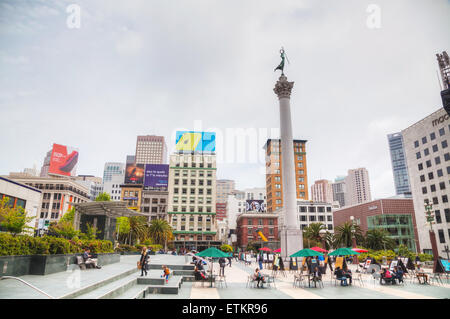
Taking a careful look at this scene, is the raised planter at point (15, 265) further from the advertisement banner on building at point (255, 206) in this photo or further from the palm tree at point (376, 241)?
the advertisement banner on building at point (255, 206)

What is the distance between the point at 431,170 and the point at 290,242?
183 ft

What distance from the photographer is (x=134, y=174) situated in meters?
118

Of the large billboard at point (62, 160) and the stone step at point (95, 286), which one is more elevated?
the large billboard at point (62, 160)

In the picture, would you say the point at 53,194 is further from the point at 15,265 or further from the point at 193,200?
the point at 15,265

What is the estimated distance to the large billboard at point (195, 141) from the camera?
95688 millimetres

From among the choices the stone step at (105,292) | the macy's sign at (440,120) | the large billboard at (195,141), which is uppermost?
the large billboard at (195,141)

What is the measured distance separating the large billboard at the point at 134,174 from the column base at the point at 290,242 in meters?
94.7

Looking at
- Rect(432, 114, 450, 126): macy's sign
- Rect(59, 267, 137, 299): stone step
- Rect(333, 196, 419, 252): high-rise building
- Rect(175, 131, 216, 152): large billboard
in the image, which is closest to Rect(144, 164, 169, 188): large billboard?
Rect(175, 131, 216, 152): large billboard

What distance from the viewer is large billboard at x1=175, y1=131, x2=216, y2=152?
95688 millimetres

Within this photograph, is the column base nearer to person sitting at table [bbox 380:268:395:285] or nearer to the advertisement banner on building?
person sitting at table [bbox 380:268:395:285]

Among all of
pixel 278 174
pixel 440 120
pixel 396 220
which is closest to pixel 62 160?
pixel 278 174

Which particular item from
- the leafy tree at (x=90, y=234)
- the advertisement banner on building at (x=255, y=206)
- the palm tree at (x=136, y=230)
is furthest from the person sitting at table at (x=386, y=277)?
the advertisement banner on building at (x=255, y=206)

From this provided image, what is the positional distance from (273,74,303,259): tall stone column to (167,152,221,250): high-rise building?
52514 millimetres

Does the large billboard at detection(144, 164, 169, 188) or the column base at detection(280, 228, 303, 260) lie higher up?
the large billboard at detection(144, 164, 169, 188)
